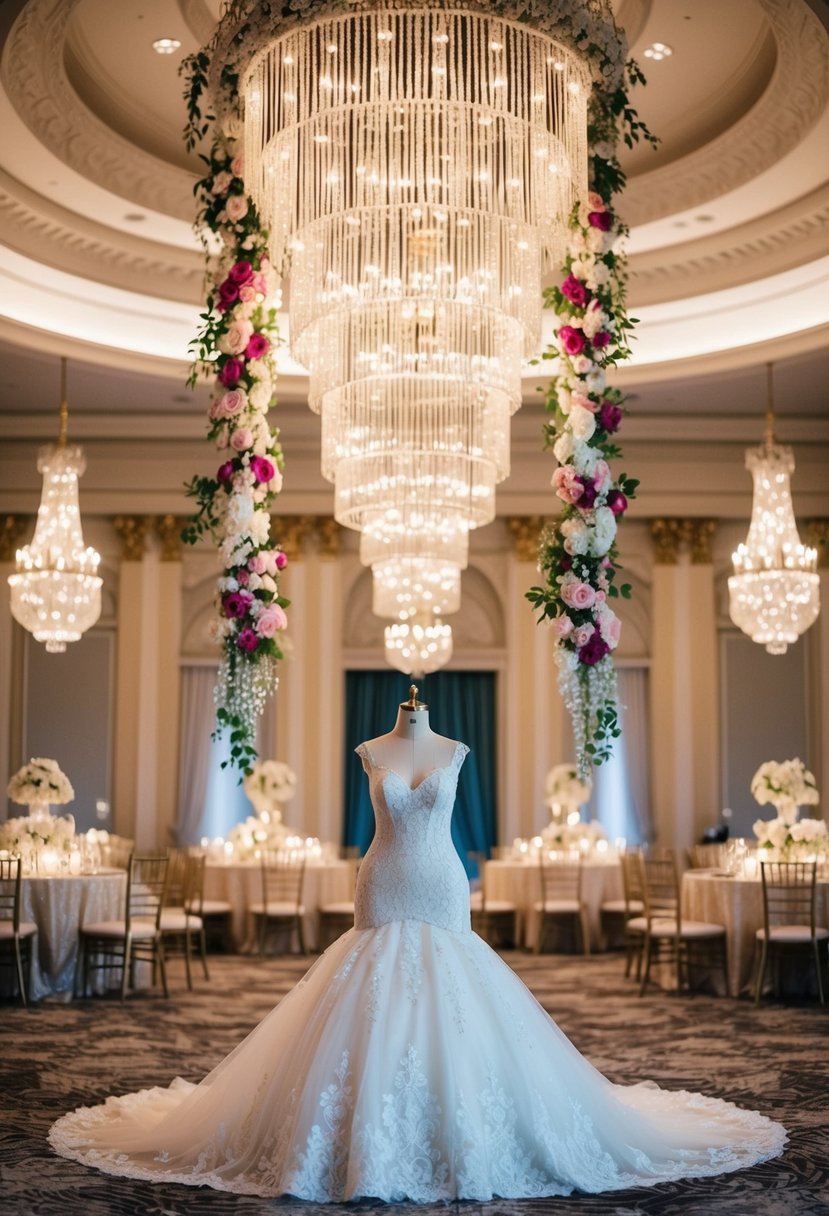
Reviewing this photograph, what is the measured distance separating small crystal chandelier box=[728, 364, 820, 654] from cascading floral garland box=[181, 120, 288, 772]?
537cm

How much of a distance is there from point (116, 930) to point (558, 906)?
14.5 ft

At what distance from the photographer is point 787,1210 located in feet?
15.1

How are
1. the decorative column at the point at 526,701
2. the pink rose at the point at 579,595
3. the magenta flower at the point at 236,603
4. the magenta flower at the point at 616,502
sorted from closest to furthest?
the pink rose at the point at 579,595
the magenta flower at the point at 236,603
the magenta flower at the point at 616,502
the decorative column at the point at 526,701

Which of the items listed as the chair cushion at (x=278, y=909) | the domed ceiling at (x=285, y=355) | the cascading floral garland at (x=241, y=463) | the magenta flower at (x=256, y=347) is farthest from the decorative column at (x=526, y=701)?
the magenta flower at (x=256, y=347)

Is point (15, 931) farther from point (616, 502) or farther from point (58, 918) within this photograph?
point (616, 502)

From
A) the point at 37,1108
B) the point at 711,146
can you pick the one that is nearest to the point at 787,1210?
the point at 37,1108

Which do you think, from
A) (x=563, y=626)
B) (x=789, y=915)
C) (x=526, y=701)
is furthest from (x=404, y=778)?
(x=526, y=701)

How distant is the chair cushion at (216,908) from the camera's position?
1217cm

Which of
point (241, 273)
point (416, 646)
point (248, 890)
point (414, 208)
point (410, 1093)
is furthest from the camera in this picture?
point (416, 646)

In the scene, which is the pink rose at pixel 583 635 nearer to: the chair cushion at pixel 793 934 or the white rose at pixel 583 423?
the white rose at pixel 583 423

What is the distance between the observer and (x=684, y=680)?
14.8 metres

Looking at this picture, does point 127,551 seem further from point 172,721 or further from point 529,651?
point 529,651

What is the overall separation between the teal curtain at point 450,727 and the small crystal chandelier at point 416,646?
258cm

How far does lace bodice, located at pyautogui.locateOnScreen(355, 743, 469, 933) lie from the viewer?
17.4 ft
